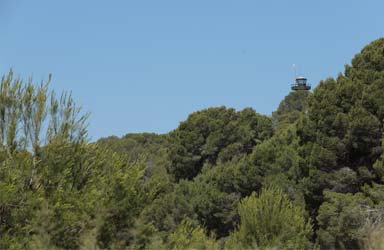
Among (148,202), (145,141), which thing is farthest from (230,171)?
(145,141)

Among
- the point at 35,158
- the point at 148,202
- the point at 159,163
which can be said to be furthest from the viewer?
the point at 159,163

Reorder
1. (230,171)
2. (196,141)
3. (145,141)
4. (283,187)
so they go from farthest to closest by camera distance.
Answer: (145,141) → (196,141) → (230,171) → (283,187)

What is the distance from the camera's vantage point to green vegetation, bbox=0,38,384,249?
13.1 metres

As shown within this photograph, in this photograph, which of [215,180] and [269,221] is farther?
[215,180]

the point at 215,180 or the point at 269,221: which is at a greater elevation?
the point at 215,180

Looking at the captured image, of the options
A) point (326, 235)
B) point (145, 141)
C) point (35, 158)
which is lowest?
point (326, 235)

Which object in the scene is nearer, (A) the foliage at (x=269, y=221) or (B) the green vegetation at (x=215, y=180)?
(B) the green vegetation at (x=215, y=180)

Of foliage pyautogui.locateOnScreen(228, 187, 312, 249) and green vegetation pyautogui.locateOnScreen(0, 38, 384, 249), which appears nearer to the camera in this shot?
green vegetation pyautogui.locateOnScreen(0, 38, 384, 249)

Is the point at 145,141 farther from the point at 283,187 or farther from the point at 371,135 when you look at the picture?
the point at 371,135

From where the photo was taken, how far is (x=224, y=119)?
37.9 m

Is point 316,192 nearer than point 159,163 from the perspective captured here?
Yes

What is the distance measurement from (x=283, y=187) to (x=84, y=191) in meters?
12.2

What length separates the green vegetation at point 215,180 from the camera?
13133mm

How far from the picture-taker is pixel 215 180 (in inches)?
1277
